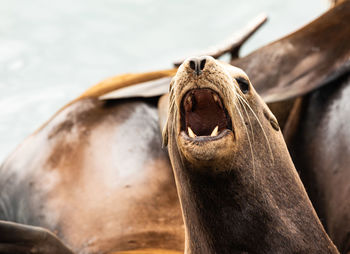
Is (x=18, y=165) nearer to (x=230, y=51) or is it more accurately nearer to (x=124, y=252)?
(x=124, y=252)

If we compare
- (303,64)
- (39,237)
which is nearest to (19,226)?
(39,237)

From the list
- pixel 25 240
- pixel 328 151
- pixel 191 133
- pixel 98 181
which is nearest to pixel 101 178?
pixel 98 181

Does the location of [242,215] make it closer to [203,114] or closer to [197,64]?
[203,114]

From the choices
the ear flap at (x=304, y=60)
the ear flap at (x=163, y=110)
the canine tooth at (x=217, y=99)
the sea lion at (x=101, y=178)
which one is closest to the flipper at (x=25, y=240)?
the sea lion at (x=101, y=178)

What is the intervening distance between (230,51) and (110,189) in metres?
1.29

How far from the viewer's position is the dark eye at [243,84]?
5.83ft

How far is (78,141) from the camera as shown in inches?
119

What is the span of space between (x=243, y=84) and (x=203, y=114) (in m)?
0.25

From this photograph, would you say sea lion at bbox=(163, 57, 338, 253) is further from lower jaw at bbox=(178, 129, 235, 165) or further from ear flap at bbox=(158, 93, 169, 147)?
ear flap at bbox=(158, 93, 169, 147)

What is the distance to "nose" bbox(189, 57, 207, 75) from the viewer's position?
61.3 inches

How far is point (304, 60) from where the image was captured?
2570 mm

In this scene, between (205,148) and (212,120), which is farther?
(212,120)

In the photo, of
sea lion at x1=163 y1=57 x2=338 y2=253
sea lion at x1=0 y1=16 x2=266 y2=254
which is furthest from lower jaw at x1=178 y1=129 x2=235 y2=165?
sea lion at x1=0 y1=16 x2=266 y2=254

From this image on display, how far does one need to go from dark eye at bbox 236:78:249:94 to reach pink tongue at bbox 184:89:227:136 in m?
0.18
